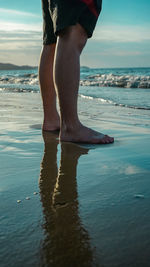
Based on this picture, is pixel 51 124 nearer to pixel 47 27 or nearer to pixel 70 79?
pixel 70 79

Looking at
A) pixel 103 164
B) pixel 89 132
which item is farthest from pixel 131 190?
pixel 89 132

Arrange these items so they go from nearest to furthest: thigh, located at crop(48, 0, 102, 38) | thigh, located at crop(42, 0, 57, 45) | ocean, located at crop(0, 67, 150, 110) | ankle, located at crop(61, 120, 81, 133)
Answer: thigh, located at crop(48, 0, 102, 38)
ankle, located at crop(61, 120, 81, 133)
thigh, located at crop(42, 0, 57, 45)
ocean, located at crop(0, 67, 150, 110)

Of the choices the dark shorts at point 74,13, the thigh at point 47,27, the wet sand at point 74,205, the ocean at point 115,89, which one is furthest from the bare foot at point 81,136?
the ocean at point 115,89

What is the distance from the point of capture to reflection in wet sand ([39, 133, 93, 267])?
0.62 metres

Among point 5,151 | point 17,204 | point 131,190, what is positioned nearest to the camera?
point 17,204

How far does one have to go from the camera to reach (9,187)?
1030mm

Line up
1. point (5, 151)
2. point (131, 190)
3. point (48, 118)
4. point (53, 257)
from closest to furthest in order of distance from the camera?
point (53, 257)
point (131, 190)
point (5, 151)
point (48, 118)

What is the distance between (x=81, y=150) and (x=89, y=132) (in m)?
0.28

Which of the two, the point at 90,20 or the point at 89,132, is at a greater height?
the point at 90,20

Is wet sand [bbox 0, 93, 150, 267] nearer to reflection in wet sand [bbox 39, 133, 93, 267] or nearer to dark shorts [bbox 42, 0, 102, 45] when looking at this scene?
reflection in wet sand [bbox 39, 133, 93, 267]

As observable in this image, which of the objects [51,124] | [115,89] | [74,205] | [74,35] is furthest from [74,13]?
[115,89]

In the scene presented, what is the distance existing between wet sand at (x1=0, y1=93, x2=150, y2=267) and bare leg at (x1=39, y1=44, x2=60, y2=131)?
615mm

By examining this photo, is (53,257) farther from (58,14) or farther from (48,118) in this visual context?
(48,118)

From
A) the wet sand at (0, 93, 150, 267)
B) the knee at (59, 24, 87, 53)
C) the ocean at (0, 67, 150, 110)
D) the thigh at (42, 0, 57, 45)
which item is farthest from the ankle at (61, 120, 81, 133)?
the ocean at (0, 67, 150, 110)
